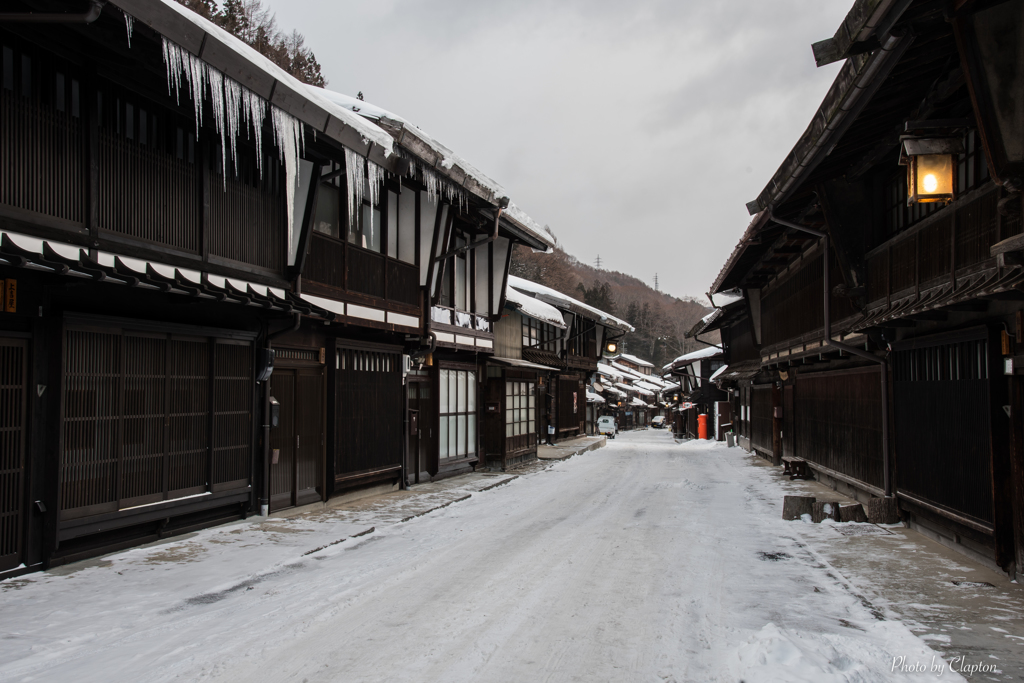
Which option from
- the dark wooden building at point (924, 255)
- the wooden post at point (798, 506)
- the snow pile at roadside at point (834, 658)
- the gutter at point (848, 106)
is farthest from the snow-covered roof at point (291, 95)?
the wooden post at point (798, 506)

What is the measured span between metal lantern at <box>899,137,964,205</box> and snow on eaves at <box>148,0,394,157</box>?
7828 millimetres

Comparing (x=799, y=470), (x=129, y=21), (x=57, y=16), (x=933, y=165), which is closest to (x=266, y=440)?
(x=129, y=21)

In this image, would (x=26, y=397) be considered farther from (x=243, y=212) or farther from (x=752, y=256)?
(x=752, y=256)

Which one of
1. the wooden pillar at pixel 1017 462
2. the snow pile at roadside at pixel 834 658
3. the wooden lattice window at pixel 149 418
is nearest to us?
the snow pile at roadside at pixel 834 658

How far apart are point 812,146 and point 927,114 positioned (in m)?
1.54

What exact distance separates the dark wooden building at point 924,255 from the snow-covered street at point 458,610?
2122 millimetres

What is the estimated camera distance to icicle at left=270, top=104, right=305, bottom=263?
9.69 meters

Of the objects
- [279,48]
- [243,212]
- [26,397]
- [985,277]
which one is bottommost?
[26,397]

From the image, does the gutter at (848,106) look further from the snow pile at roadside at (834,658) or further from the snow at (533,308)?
the snow at (533,308)

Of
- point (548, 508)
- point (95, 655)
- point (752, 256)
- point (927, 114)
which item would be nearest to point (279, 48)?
point (752, 256)

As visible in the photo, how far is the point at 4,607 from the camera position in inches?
251

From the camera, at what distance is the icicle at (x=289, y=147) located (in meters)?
9.69

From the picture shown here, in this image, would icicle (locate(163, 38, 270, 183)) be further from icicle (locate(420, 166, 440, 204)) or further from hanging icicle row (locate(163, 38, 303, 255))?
icicle (locate(420, 166, 440, 204))

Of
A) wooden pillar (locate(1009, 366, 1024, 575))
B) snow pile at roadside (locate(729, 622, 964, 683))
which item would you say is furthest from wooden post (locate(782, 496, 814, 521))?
snow pile at roadside (locate(729, 622, 964, 683))
